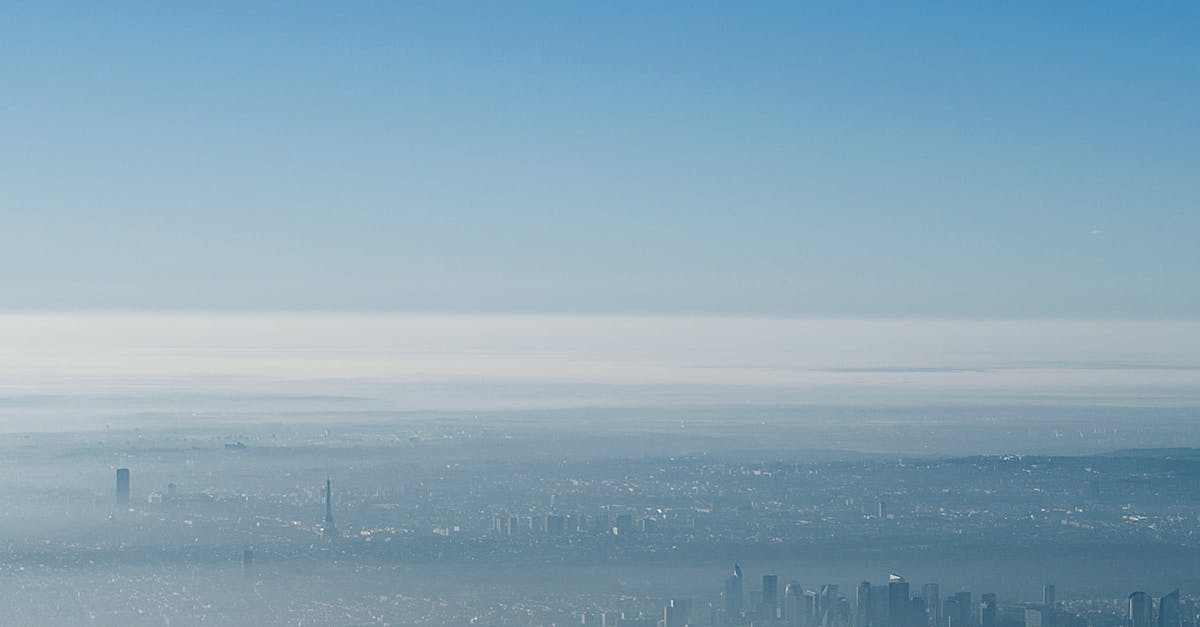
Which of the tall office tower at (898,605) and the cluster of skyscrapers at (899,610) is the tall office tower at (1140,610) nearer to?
the cluster of skyscrapers at (899,610)

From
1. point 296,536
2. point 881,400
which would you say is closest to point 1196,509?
point 296,536

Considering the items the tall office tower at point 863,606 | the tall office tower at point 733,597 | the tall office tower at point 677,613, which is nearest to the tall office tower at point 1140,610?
the tall office tower at point 863,606

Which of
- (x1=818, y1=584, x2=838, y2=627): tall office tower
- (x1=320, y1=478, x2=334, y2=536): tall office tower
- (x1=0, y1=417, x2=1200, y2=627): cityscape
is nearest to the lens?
(x1=818, y1=584, x2=838, y2=627): tall office tower

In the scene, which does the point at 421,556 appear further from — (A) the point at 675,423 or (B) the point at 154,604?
(A) the point at 675,423

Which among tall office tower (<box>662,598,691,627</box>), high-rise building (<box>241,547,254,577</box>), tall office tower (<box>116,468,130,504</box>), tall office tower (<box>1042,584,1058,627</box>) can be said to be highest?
tall office tower (<box>116,468,130,504</box>)

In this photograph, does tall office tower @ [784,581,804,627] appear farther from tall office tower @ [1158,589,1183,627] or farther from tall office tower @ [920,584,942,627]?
tall office tower @ [1158,589,1183,627]

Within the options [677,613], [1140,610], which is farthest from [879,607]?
[1140,610]

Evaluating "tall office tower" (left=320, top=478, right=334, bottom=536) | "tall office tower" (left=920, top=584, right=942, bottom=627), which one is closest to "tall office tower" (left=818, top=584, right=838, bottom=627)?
"tall office tower" (left=920, top=584, right=942, bottom=627)
